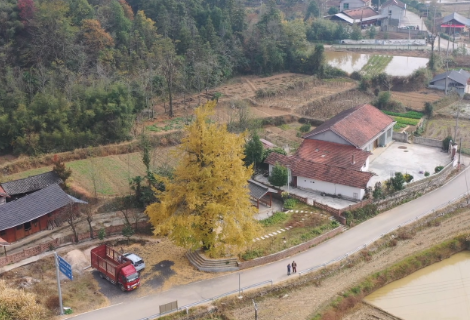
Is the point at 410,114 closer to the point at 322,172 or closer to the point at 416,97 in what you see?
the point at 416,97

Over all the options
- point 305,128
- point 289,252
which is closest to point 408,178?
point 305,128

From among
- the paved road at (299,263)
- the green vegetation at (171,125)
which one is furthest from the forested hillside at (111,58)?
the paved road at (299,263)

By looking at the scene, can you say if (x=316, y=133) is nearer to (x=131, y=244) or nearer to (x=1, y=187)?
(x=131, y=244)

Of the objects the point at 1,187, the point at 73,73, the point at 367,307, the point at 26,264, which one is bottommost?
the point at 367,307

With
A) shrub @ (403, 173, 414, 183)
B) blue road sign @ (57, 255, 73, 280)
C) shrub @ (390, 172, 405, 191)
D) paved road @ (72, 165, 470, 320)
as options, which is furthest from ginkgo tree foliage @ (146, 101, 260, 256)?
shrub @ (403, 173, 414, 183)

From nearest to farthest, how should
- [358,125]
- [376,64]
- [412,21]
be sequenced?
[358,125] → [376,64] → [412,21]

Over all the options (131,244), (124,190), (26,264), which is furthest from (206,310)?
(124,190)

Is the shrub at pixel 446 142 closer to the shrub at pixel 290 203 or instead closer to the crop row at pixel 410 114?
the crop row at pixel 410 114
